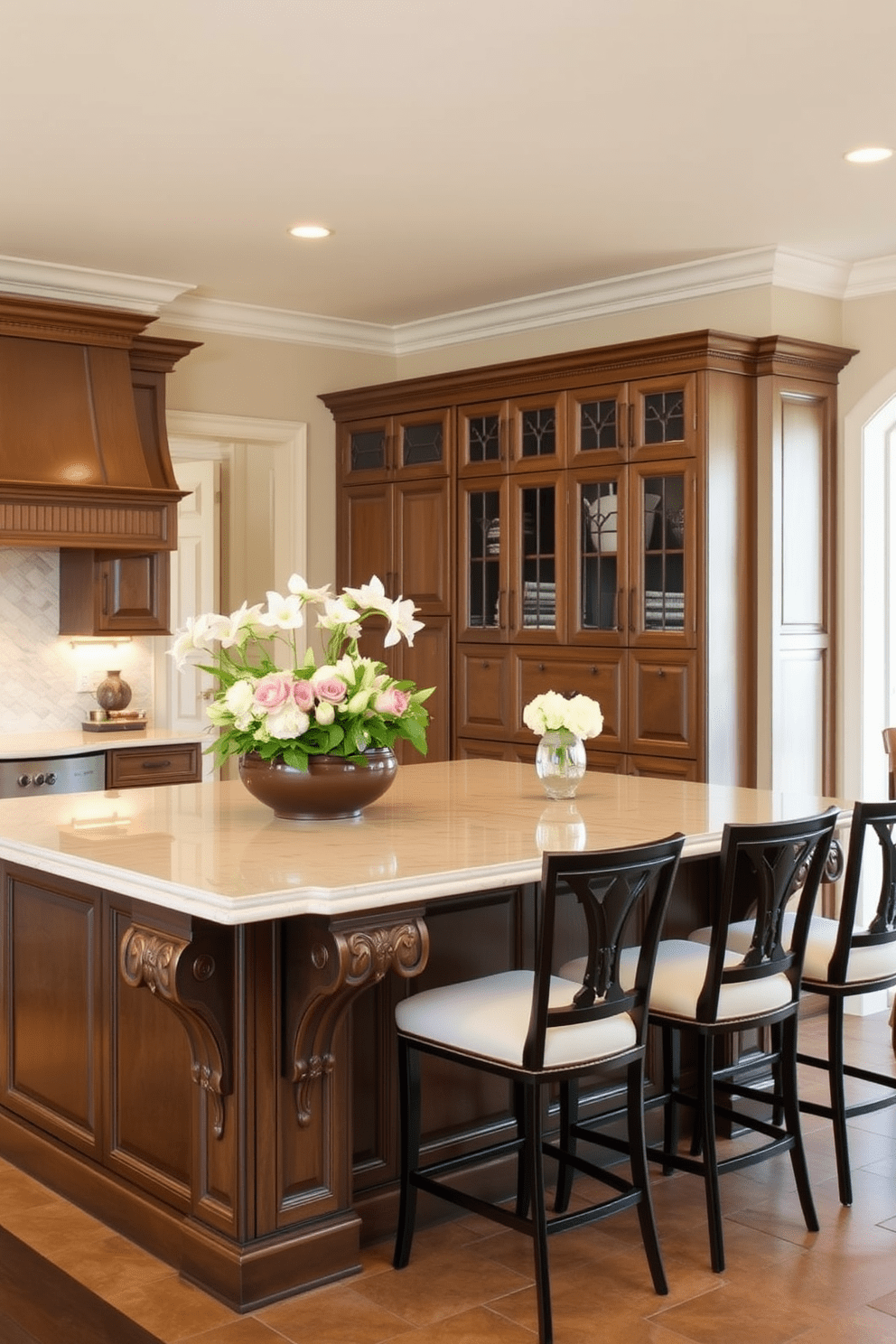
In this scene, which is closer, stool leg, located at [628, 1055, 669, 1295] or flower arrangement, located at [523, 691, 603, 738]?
stool leg, located at [628, 1055, 669, 1295]

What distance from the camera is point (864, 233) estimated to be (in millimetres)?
5215

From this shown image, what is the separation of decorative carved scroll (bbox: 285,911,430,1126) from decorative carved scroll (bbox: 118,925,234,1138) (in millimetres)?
137

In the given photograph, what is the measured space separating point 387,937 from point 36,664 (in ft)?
12.1

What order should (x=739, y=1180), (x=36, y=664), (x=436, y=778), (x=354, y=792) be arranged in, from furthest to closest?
1. (x=36, y=664)
2. (x=436, y=778)
3. (x=739, y=1180)
4. (x=354, y=792)

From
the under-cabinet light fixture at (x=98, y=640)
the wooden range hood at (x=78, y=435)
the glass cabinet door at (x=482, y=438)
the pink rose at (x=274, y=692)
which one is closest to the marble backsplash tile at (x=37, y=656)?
the under-cabinet light fixture at (x=98, y=640)

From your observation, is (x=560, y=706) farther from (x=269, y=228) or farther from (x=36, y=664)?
(x=36, y=664)

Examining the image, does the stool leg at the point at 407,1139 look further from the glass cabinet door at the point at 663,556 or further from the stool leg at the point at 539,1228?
the glass cabinet door at the point at 663,556

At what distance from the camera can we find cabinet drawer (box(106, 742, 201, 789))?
225 inches

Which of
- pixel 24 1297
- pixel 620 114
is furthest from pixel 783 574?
pixel 24 1297

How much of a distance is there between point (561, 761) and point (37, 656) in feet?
10.1

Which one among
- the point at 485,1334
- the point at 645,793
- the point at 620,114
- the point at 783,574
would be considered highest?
the point at 620,114

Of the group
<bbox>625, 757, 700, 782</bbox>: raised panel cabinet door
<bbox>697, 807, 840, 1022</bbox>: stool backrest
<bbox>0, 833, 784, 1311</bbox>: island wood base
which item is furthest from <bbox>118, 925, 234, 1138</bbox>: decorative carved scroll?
<bbox>625, 757, 700, 782</bbox>: raised panel cabinet door

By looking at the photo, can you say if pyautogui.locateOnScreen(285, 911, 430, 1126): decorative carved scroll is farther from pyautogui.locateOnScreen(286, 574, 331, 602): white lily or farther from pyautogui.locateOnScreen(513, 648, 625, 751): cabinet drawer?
pyautogui.locateOnScreen(513, 648, 625, 751): cabinet drawer

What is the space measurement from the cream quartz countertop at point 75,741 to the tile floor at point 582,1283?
2142 millimetres
